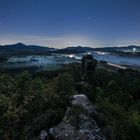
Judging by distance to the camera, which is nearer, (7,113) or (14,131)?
(7,113)

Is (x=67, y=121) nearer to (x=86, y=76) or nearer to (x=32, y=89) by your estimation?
(x=32, y=89)

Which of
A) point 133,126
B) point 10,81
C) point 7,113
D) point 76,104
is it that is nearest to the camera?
point 7,113

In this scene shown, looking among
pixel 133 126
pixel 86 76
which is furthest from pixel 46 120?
pixel 86 76

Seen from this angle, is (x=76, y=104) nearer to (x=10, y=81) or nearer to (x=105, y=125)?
(x=105, y=125)

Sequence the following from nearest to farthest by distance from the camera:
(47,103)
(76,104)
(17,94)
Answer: (17,94)
(76,104)
(47,103)

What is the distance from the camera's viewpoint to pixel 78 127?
2973 centimetres

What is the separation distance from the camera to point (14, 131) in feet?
94.4

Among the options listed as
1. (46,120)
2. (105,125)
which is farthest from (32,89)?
(105,125)

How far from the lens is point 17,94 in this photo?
27.3 metres

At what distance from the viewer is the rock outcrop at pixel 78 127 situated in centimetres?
2809

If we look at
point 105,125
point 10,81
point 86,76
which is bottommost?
point 86,76

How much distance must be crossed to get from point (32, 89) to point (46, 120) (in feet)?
16.1

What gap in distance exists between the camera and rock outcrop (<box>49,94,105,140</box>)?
2809cm

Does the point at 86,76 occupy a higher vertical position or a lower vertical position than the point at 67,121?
lower
